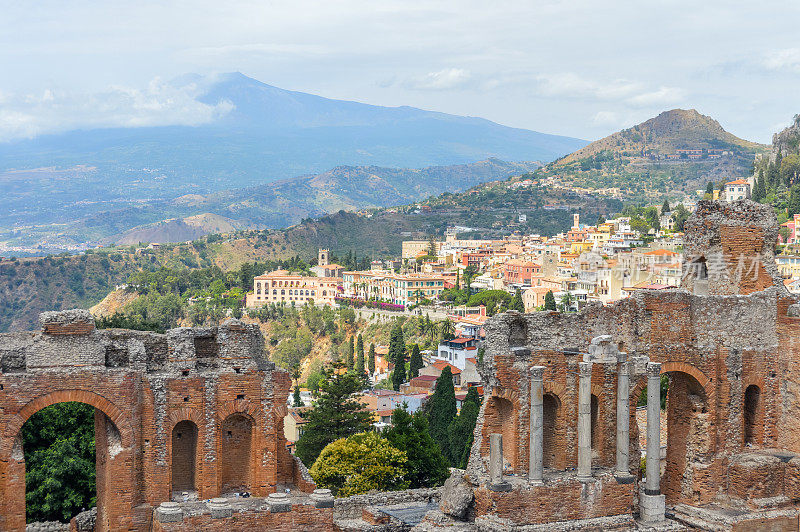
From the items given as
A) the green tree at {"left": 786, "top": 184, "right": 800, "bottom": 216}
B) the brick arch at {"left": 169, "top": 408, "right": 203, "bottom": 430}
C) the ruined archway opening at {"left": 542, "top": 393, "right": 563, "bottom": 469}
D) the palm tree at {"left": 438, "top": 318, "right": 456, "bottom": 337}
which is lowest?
the palm tree at {"left": 438, "top": 318, "right": 456, "bottom": 337}

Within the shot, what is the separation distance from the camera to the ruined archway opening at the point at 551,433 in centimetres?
2423

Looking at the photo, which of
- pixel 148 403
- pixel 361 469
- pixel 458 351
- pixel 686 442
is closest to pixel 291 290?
pixel 458 351

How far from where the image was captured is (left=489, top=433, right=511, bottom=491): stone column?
22531mm

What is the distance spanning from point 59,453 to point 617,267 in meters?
84.2

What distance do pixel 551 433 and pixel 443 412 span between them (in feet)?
92.0

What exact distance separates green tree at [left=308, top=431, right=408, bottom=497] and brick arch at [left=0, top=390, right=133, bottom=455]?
12.9m

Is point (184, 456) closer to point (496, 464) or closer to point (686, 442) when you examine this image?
point (496, 464)

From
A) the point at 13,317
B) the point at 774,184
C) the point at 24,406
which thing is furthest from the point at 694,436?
the point at 13,317

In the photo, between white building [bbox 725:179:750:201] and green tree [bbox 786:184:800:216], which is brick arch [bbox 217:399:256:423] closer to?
green tree [bbox 786:184:800:216]

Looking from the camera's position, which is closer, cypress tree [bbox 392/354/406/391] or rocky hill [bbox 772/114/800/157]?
cypress tree [bbox 392/354/406/391]

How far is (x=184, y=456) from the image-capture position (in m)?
22.9

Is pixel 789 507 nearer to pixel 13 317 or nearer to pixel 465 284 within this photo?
pixel 465 284

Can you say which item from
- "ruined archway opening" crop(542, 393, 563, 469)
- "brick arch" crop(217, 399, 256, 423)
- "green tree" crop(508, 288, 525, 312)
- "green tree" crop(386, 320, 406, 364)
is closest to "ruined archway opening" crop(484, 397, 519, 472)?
"ruined archway opening" crop(542, 393, 563, 469)

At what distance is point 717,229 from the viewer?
26.3 m
